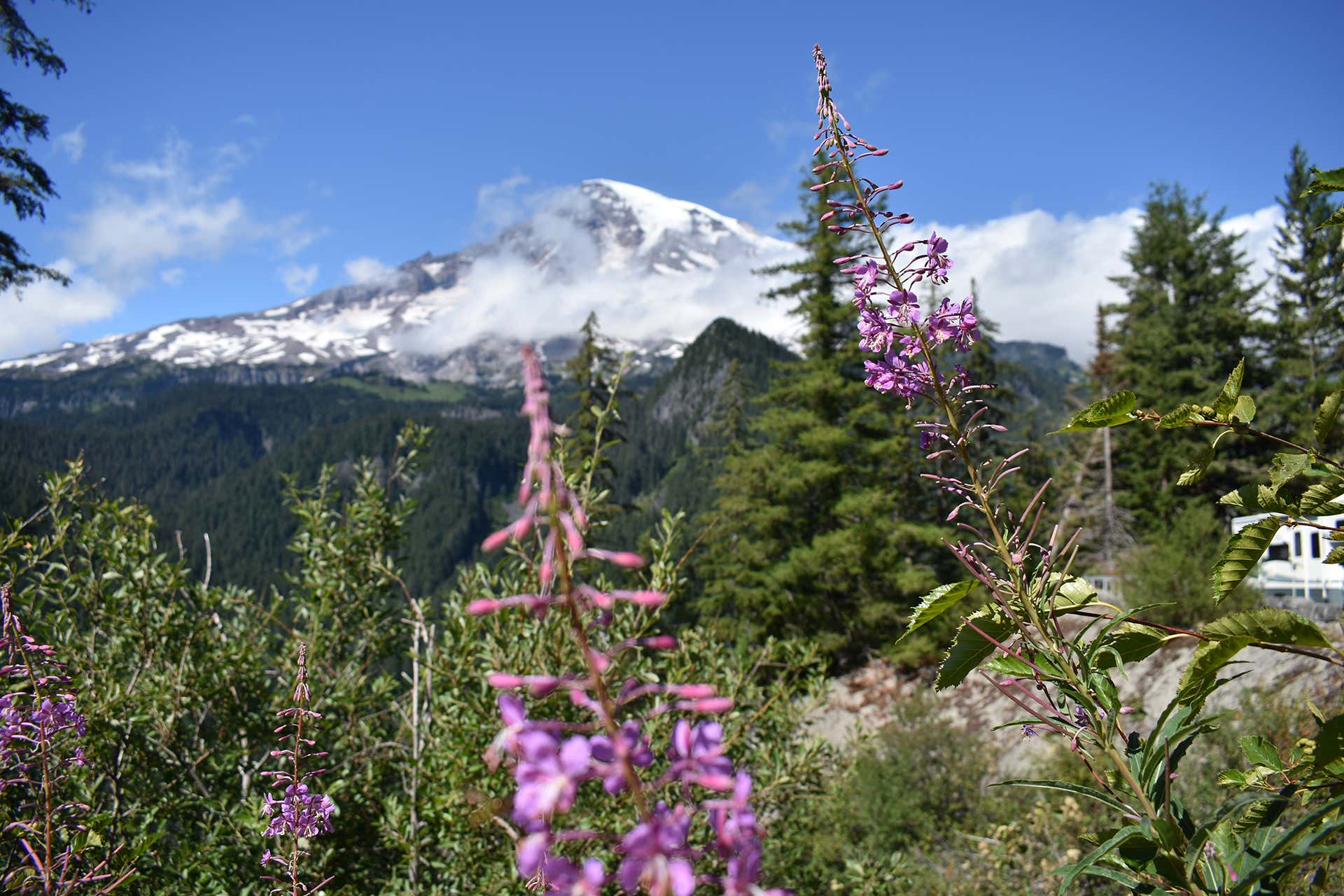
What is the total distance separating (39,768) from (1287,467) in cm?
385

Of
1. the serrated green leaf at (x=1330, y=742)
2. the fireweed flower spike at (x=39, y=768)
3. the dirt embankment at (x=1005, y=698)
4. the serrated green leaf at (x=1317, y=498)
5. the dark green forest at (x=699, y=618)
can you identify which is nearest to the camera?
the serrated green leaf at (x=1330, y=742)

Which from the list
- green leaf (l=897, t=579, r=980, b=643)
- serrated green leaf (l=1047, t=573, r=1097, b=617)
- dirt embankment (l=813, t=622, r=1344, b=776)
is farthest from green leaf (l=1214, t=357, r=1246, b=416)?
dirt embankment (l=813, t=622, r=1344, b=776)

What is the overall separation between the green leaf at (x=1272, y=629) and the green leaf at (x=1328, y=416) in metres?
0.39

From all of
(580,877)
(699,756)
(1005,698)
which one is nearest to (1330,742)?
(699,756)

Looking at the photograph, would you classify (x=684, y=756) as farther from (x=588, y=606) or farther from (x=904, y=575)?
(x=904, y=575)

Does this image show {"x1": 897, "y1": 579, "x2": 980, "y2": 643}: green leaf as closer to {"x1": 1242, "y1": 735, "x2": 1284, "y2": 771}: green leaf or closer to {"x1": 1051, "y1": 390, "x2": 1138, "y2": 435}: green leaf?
{"x1": 1051, "y1": 390, "x2": 1138, "y2": 435}: green leaf

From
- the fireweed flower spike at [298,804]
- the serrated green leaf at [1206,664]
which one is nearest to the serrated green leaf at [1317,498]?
the serrated green leaf at [1206,664]

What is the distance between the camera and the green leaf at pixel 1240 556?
4.30ft

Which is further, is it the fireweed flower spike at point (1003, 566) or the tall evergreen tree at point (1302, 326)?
the tall evergreen tree at point (1302, 326)

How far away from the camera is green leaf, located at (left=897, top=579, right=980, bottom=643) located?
53.9 inches

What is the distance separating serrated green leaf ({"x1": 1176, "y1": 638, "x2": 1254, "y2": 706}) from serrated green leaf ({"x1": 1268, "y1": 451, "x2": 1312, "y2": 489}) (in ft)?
1.10

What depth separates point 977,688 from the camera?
49.3ft

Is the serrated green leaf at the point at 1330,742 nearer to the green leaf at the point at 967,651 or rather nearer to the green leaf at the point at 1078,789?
the green leaf at the point at 1078,789

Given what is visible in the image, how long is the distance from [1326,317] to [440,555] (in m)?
133
